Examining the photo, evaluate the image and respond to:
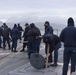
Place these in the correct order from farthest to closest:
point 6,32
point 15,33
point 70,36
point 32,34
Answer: point 6,32
point 15,33
point 32,34
point 70,36

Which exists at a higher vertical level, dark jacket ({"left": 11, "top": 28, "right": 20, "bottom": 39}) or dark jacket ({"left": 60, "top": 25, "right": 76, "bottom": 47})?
dark jacket ({"left": 60, "top": 25, "right": 76, "bottom": 47})

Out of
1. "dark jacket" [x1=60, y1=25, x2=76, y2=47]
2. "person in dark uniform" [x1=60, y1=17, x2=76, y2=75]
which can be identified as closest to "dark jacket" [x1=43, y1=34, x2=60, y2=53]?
"person in dark uniform" [x1=60, y1=17, x2=76, y2=75]

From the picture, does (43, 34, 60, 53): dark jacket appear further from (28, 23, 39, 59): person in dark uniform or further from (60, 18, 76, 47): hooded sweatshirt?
(28, 23, 39, 59): person in dark uniform

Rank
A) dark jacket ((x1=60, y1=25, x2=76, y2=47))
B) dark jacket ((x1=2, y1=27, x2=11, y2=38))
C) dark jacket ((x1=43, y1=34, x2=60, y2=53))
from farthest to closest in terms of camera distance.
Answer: dark jacket ((x1=2, y1=27, x2=11, y2=38)) < dark jacket ((x1=43, y1=34, x2=60, y2=53)) < dark jacket ((x1=60, y1=25, x2=76, y2=47))

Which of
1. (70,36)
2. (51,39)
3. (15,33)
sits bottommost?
(15,33)

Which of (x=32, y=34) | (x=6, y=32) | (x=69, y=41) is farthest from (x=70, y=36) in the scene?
(x=6, y=32)

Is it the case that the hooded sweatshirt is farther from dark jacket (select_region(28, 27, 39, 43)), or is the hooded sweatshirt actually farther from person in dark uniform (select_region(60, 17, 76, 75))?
dark jacket (select_region(28, 27, 39, 43))

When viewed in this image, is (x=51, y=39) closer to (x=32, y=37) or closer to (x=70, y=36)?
(x=70, y=36)

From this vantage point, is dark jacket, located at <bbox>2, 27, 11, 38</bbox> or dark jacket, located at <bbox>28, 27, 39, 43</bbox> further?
dark jacket, located at <bbox>2, 27, 11, 38</bbox>

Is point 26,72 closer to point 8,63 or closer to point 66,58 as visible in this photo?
point 66,58

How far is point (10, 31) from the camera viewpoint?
21.5m

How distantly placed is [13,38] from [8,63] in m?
5.09

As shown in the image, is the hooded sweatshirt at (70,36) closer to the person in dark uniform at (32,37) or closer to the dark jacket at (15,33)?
the person in dark uniform at (32,37)

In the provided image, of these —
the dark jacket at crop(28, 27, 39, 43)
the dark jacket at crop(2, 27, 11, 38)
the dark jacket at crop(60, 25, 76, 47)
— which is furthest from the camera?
the dark jacket at crop(2, 27, 11, 38)
